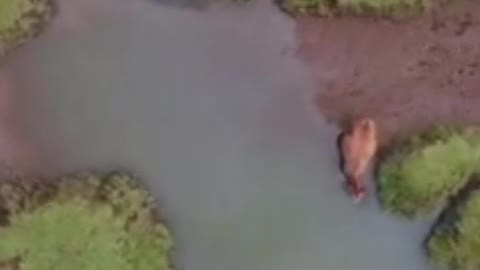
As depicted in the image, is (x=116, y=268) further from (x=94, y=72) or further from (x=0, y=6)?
(x=0, y=6)

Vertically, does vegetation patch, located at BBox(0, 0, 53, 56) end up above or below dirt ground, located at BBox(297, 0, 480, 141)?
above

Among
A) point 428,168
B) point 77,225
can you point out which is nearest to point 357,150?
point 428,168

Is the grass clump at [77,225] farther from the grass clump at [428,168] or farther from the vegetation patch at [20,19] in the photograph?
the grass clump at [428,168]

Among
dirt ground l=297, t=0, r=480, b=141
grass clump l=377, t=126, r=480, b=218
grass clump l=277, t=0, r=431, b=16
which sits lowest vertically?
grass clump l=377, t=126, r=480, b=218

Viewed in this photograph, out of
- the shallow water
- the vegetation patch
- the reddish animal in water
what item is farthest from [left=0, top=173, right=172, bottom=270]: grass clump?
the reddish animal in water

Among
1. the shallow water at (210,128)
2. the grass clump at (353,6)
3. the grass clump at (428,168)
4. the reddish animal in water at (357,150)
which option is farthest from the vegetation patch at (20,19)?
the grass clump at (428,168)

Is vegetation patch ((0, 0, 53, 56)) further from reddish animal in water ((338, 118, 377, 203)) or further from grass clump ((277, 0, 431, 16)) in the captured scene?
reddish animal in water ((338, 118, 377, 203))
